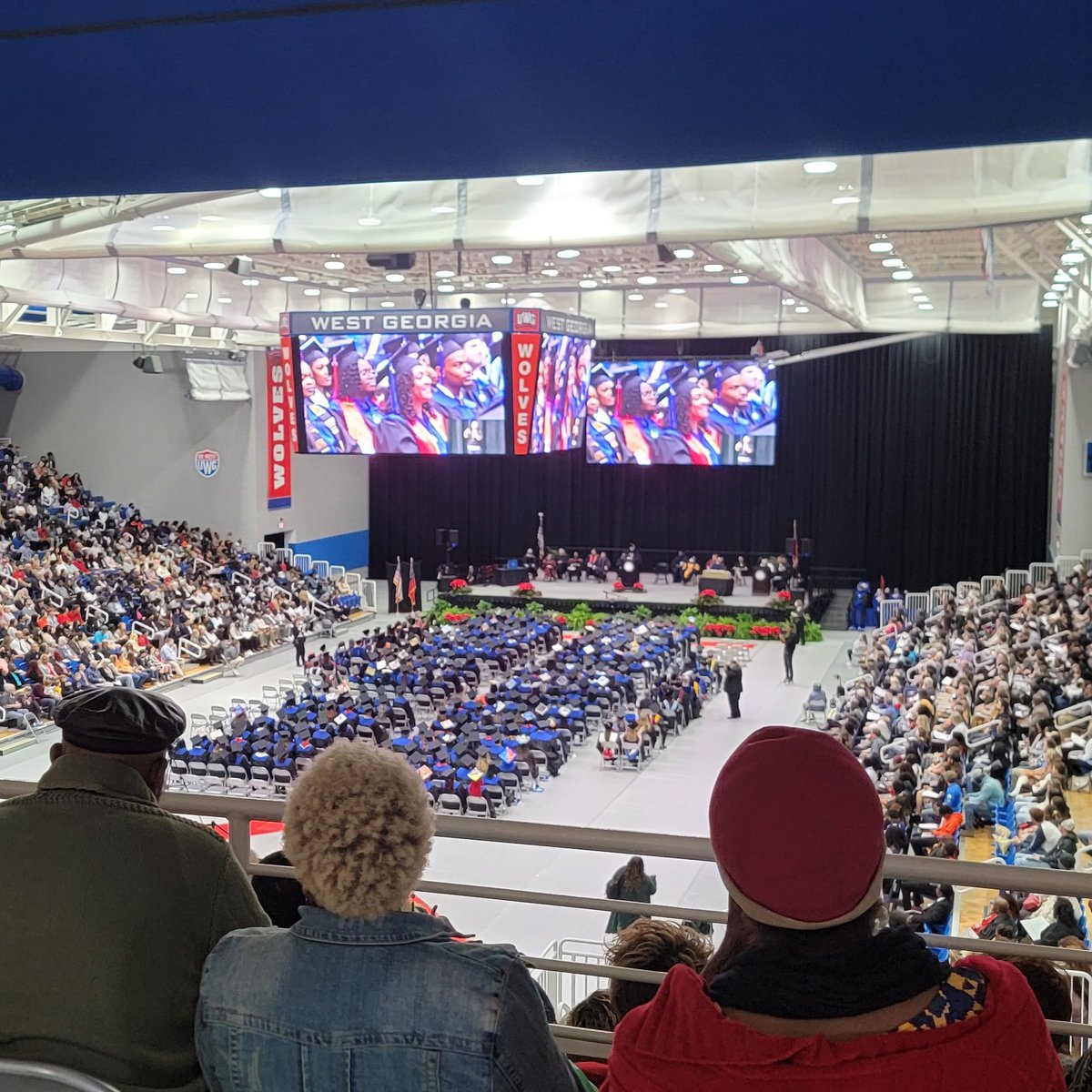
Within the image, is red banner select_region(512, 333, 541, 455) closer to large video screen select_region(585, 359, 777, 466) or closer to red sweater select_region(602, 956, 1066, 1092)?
large video screen select_region(585, 359, 777, 466)

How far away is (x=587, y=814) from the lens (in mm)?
12953

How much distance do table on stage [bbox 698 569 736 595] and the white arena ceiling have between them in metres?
4.91

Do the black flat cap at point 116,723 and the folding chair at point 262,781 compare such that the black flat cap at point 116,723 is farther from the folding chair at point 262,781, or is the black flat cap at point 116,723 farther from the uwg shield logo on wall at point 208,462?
the uwg shield logo on wall at point 208,462

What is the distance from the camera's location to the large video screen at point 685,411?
2373 centimetres

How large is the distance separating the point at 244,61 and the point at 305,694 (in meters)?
15.3

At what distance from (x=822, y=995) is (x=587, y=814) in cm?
1200

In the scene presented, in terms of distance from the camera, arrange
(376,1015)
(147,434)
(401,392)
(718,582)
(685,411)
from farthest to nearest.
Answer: (147,434) < (718,582) < (685,411) < (401,392) < (376,1015)

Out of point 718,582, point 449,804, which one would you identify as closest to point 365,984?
point 449,804

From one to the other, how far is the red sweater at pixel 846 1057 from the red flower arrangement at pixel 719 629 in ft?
75.1

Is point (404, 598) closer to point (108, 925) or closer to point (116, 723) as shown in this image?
point (116, 723)

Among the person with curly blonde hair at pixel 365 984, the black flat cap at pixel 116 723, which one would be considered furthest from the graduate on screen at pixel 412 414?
the person with curly blonde hair at pixel 365 984

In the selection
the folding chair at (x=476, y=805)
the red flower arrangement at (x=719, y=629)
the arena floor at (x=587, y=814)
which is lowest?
the arena floor at (x=587, y=814)

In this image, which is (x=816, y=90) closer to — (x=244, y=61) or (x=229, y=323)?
(x=244, y=61)

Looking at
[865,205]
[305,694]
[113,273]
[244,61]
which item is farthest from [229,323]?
[244,61]
